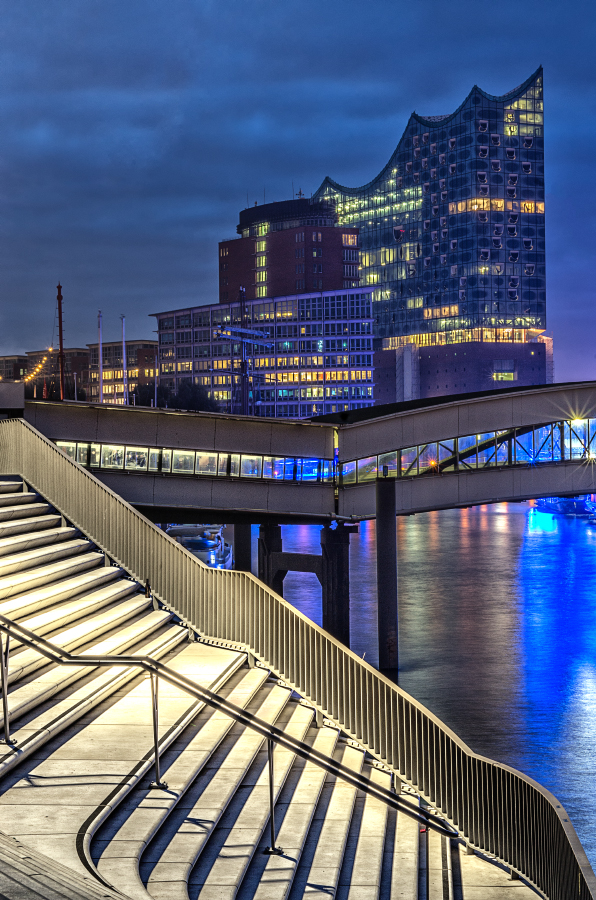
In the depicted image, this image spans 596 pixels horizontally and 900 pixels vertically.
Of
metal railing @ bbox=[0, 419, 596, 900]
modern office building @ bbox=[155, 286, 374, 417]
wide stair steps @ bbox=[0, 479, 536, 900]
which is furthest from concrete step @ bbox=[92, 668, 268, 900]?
modern office building @ bbox=[155, 286, 374, 417]

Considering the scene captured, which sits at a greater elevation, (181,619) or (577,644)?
(181,619)

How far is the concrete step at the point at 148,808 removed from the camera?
7.43 meters

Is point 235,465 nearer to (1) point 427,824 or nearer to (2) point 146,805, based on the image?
(1) point 427,824

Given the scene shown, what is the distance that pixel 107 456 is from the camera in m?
31.1

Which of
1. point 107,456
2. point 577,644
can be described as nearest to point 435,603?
point 577,644

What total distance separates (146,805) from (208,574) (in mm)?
5756

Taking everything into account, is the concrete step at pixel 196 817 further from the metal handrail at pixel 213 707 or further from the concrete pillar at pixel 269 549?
the concrete pillar at pixel 269 549

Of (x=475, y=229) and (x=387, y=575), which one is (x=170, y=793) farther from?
(x=475, y=229)

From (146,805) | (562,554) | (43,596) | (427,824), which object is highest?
(43,596)

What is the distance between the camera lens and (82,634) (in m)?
12.1

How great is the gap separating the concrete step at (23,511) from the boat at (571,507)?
93019mm

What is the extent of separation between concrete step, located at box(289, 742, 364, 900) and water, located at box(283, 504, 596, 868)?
10504 mm

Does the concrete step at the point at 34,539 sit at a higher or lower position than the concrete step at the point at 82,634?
higher

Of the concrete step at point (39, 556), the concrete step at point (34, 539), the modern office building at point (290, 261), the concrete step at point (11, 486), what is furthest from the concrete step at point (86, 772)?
the modern office building at point (290, 261)
